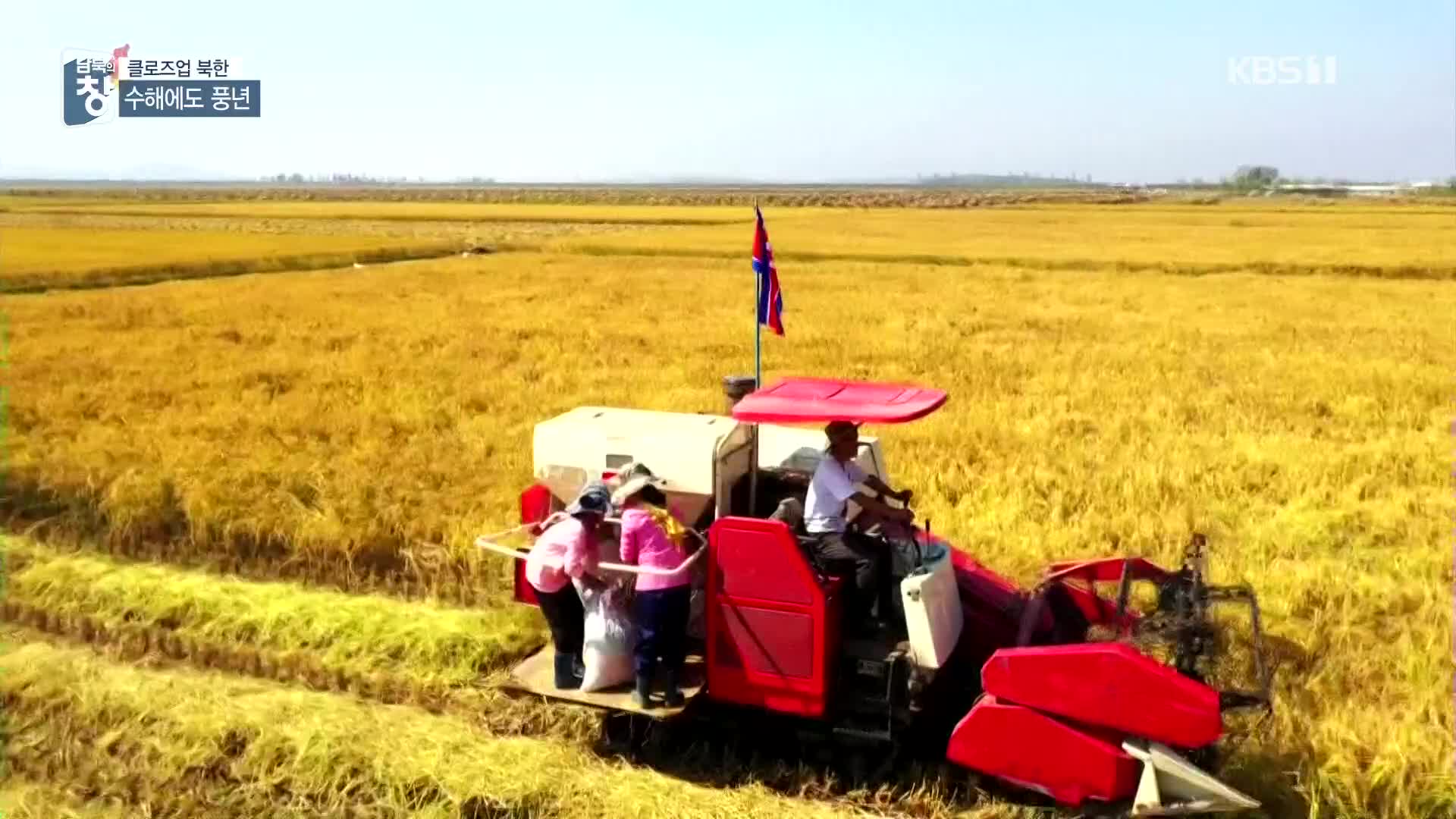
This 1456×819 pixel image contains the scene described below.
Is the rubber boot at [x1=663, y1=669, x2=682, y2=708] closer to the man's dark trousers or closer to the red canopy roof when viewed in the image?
the man's dark trousers

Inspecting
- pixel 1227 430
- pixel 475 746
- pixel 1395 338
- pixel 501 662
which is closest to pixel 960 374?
pixel 1227 430

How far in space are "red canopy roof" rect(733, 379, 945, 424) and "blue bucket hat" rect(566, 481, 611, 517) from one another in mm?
780

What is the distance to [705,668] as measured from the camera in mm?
5914

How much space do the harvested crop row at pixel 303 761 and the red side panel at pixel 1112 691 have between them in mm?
804

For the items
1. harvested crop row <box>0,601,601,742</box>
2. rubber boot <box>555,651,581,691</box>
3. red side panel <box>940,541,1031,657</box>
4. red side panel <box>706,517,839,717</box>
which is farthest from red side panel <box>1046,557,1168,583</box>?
harvested crop row <box>0,601,601,742</box>

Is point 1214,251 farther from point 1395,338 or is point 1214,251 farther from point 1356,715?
point 1356,715

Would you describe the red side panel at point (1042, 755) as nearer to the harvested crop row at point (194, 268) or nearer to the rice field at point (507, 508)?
the rice field at point (507, 508)

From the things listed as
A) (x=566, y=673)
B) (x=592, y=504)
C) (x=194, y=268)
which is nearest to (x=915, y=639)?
(x=592, y=504)

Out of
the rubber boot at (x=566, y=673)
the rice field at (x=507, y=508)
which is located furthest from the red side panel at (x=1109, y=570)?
the rubber boot at (x=566, y=673)

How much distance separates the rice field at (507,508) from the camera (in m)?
5.73

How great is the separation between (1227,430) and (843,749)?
27.3 feet

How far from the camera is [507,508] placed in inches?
377

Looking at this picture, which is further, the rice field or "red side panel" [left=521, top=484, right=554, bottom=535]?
"red side panel" [left=521, top=484, right=554, bottom=535]

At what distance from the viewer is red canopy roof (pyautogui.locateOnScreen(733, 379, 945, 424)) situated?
5.41 metres
